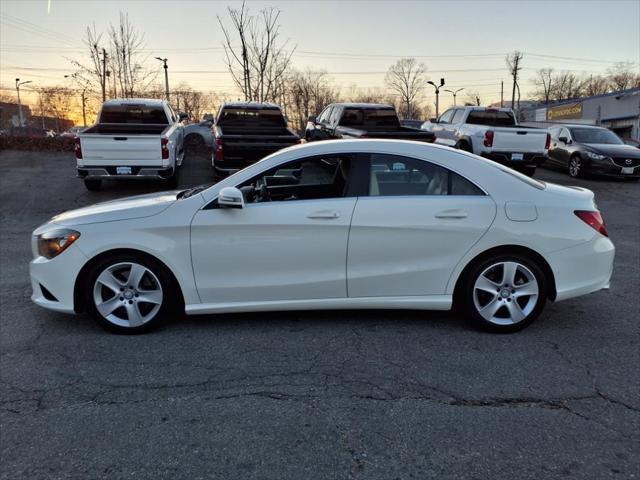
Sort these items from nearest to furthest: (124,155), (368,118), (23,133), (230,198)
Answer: (230,198) < (124,155) < (368,118) < (23,133)

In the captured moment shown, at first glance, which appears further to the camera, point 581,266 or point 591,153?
Answer: point 591,153

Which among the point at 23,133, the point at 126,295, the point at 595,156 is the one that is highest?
the point at 23,133

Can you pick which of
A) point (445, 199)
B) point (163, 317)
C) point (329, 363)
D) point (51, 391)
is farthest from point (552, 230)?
point (51, 391)

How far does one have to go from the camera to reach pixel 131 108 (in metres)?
12.7

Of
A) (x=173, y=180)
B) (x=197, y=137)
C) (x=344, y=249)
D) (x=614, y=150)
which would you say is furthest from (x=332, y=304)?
(x=197, y=137)

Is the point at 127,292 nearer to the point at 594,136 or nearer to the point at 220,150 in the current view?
the point at 220,150

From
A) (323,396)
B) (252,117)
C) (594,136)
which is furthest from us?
(594,136)

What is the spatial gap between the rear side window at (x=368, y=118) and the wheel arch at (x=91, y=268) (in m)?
10.9

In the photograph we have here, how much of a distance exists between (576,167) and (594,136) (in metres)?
1.63

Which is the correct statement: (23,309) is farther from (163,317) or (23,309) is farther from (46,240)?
(163,317)

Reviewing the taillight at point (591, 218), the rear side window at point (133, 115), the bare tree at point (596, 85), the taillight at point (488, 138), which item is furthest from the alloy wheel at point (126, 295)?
the bare tree at point (596, 85)

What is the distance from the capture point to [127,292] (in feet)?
13.9

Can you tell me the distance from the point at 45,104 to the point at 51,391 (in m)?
89.1

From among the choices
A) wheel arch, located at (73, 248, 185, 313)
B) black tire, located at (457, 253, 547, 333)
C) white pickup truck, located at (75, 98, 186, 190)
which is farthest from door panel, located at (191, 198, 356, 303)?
white pickup truck, located at (75, 98, 186, 190)
